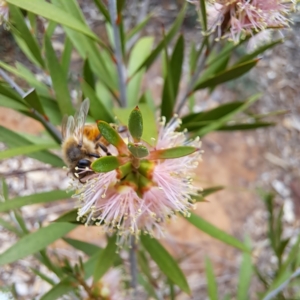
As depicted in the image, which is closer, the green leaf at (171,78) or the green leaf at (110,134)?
the green leaf at (110,134)

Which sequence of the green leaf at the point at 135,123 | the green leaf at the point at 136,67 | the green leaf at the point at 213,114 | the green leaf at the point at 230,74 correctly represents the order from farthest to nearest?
the green leaf at the point at 136,67
the green leaf at the point at 213,114
the green leaf at the point at 230,74
the green leaf at the point at 135,123

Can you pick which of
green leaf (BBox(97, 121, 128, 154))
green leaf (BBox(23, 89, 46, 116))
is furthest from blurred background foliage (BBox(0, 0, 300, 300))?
green leaf (BBox(97, 121, 128, 154))

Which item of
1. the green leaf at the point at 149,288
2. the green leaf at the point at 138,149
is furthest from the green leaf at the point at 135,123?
the green leaf at the point at 149,288

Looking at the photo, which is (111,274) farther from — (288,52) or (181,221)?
(181,221)

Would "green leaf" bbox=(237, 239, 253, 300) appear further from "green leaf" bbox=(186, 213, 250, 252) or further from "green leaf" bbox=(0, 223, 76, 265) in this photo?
"green leaf" bbox=(0, 223, 76, 265)

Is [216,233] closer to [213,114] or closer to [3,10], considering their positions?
[213,114]

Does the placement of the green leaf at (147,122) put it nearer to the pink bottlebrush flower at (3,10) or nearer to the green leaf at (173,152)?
the green leaf at (173,152)
